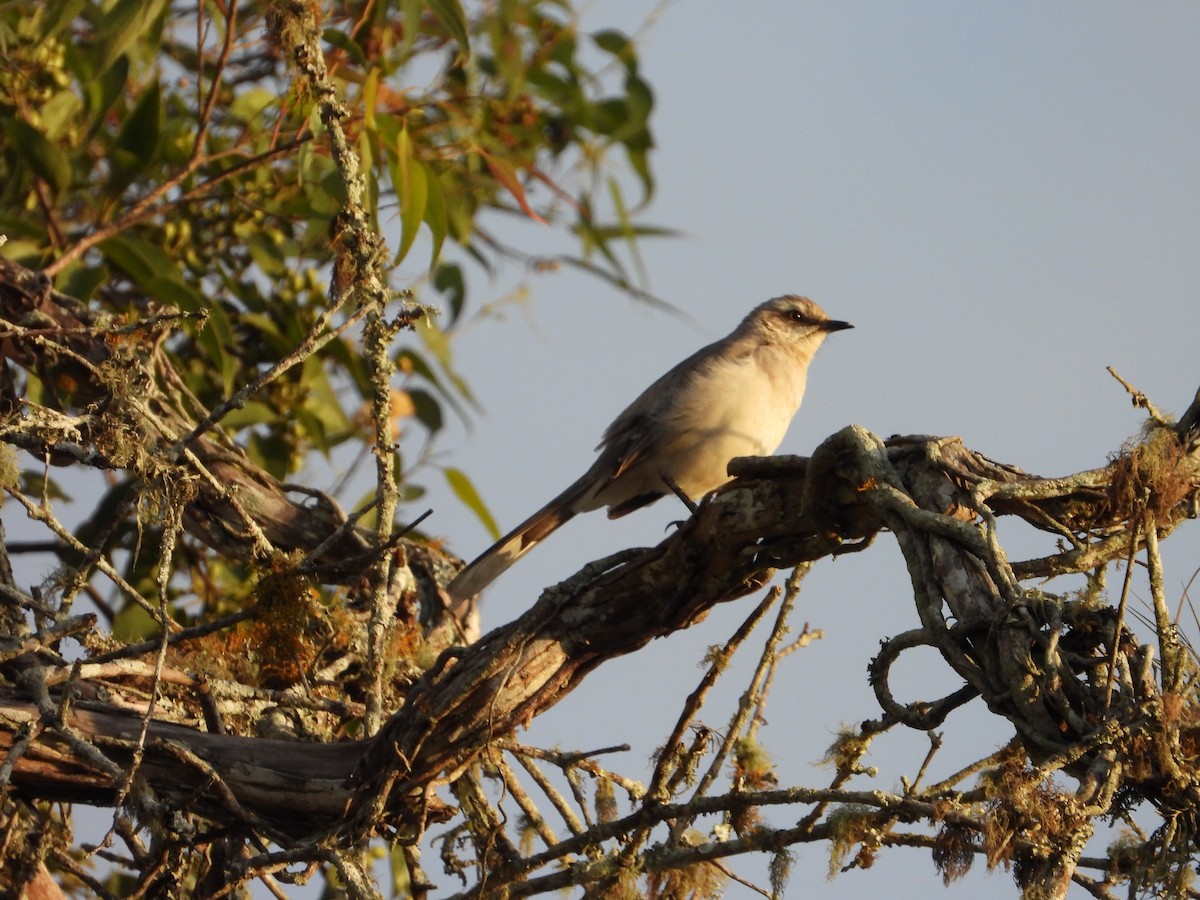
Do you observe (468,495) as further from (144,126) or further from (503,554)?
(144,126)

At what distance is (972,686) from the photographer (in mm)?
2561

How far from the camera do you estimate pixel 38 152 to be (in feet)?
16.1

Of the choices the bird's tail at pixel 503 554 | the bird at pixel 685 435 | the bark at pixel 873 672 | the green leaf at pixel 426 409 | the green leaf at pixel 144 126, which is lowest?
the bark at pixel 873 672

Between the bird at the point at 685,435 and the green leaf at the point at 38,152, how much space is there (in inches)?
77.7

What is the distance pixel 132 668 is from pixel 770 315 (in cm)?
326

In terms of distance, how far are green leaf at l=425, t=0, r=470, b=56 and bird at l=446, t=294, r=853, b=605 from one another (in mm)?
1398

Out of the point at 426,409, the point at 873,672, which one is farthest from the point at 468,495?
the point at 873,672

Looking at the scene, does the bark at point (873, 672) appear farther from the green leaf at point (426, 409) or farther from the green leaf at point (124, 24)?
the green leaf at point (426, 409)

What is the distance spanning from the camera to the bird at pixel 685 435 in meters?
4.92

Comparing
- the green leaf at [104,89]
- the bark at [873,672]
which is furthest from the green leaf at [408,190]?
the green leaf at [104,89]

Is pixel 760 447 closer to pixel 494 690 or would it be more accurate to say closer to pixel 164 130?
pixel 494 690

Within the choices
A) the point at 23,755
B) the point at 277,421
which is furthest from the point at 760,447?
the point at 23,755

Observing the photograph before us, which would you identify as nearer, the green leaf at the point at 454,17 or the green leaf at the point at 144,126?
the green leaf at the point at 454,17

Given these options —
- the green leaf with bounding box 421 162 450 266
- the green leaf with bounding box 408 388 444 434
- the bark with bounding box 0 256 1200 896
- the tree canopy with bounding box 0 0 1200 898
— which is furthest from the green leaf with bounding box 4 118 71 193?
the green leaf with bounding box 408 388 444 434
